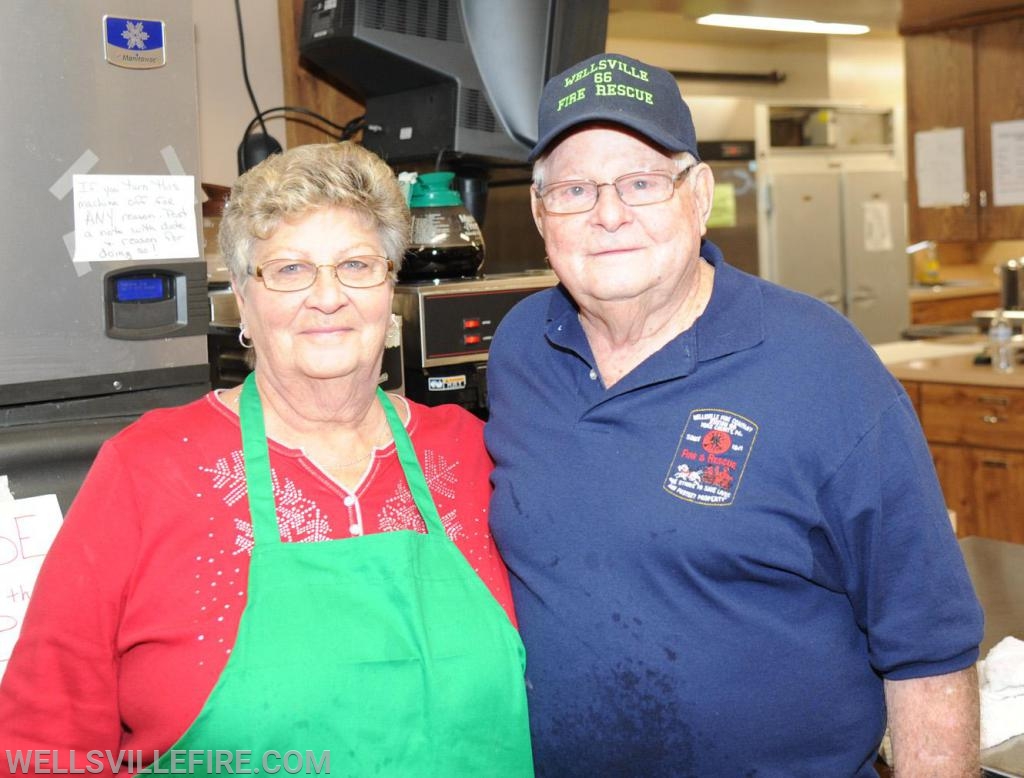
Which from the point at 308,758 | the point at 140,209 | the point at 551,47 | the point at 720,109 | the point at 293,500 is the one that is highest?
the point at 720,109

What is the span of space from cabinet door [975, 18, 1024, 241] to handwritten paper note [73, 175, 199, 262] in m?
4.36

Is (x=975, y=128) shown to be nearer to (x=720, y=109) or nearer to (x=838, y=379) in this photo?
(x=720, y=109)

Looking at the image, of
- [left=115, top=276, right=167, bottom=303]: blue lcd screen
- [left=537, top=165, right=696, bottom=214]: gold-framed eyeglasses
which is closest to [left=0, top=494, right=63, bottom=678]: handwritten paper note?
[left=115, top=276, right=167, bottom=303]: blue lcd screen

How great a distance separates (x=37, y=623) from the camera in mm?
1214

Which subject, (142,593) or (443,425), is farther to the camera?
(443,425)

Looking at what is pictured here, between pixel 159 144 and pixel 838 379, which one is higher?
pixel 159 144

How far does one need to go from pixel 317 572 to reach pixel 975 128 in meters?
4.72

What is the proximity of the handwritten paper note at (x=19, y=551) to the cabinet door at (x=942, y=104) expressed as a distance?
4.72 metres

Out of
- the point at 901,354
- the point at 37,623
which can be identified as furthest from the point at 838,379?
the point at 901,354

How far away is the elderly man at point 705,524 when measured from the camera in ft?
4.01

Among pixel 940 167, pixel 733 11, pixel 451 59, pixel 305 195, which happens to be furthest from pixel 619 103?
pixel 940 167

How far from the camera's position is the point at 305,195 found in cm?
134

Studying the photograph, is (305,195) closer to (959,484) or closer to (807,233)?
(959,484)

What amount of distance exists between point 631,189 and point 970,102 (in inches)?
172
